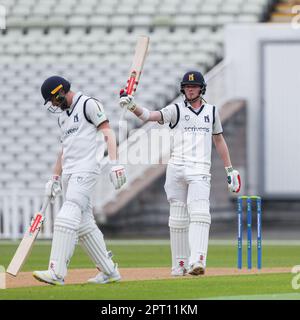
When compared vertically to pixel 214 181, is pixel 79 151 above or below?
below

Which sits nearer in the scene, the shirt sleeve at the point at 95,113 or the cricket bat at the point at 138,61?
the shirt sleeve at the point at 95,113

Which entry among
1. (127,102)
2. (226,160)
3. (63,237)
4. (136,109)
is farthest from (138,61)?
(63,237)

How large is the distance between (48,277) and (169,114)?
231 cm

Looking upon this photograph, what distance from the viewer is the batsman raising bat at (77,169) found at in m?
11.9

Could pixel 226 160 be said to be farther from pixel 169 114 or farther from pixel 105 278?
pixel 105 278

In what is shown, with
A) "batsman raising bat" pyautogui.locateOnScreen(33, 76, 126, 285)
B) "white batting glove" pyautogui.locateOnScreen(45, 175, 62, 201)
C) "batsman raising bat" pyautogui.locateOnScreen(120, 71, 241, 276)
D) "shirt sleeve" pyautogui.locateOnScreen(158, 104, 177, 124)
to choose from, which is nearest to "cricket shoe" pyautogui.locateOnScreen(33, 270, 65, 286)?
"batsman raising bat" pyautogui.locateOnScreen(33, 76, 126, 285)

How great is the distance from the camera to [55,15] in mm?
30422

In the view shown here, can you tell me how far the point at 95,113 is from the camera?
477 inches

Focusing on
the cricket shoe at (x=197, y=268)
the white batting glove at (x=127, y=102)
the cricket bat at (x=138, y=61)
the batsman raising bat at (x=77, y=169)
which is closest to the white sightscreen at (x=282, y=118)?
the cricket bat at (x=138, y=61)

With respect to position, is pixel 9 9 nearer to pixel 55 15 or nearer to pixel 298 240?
pixel 55 15

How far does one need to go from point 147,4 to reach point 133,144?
24.0 ft

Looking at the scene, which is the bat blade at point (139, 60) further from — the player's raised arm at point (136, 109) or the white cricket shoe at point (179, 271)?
the white cricket shoe at point (179, 271)

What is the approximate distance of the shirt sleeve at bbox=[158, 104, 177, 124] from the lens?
13.0 meters
